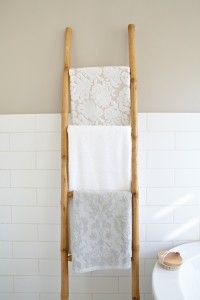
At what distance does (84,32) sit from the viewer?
4.51ft

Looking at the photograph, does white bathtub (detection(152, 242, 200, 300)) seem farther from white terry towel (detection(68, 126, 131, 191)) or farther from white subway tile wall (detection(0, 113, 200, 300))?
white terry towel (detection(68, 126, 131, 191))

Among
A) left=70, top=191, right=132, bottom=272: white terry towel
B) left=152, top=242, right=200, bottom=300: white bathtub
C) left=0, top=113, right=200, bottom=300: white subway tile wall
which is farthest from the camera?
left=0, top=113, right=200, bottom=300: white subway tile wall

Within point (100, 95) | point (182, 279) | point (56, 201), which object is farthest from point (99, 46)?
point (182, 279)

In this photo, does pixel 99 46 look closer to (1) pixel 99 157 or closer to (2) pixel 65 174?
(1) pixel 99 157

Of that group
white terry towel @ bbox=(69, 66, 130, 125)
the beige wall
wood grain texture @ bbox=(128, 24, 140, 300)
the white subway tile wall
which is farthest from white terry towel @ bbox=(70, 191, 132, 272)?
the beige wall

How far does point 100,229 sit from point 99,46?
38.2 inches

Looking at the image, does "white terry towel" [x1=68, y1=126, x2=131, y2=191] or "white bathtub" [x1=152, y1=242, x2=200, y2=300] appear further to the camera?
"white terry towel" [x1=68, y1=126, x2=131, y2=191]

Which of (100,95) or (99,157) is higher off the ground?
(100,95)

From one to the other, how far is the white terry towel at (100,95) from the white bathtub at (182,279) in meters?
0.74

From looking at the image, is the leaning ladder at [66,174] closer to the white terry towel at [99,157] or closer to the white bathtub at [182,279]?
the white terry towel at [99,157]

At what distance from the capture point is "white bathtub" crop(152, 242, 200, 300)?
1.02 meters

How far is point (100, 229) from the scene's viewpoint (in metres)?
1.31

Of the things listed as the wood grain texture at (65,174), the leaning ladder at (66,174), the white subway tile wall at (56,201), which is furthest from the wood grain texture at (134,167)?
the wood grain texture at (65,174)

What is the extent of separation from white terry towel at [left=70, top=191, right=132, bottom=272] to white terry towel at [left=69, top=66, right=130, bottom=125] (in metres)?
0.39
